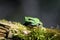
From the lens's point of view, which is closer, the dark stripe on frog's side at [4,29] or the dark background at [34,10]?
the dark stripe on frog's side at [4,29]

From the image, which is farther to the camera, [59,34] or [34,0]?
[34,0]

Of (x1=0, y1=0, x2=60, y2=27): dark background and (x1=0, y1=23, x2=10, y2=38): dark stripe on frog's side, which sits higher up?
(x1=0, y1=0, x2=60, y2=27): dark background

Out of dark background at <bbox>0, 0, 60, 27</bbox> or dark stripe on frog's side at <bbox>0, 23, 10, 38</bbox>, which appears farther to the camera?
dark background at <bbox>0, 0, 60, 27</bbox>

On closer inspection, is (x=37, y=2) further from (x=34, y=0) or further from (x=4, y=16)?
(x=4, y=16)

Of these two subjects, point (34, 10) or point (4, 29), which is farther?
point (34, 10)

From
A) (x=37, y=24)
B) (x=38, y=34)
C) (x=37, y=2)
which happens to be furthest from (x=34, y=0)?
(x=38, y=34)

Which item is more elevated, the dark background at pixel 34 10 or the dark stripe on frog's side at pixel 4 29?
the dark background at pixel 34 10

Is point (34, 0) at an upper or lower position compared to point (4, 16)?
upper

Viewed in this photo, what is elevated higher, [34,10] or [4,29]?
[34,10]
